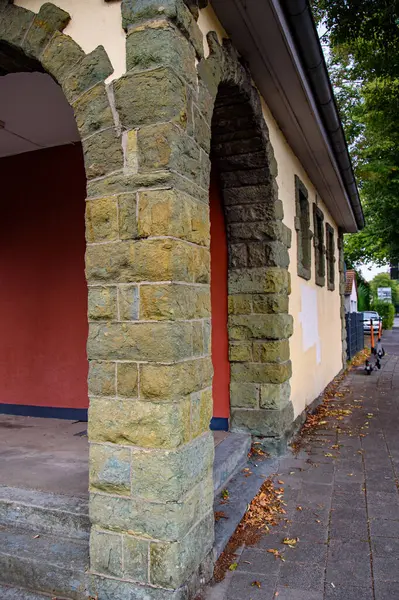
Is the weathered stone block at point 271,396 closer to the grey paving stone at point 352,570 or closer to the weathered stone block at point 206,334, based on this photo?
the grey paving stone at point 352,570

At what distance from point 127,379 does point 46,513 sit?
1.16 metres

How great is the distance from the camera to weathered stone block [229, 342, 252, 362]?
461 centimetres

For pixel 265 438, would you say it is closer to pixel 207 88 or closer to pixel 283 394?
pixel 283 394

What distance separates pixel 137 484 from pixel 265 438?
7.68ft

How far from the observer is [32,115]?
14.6ft

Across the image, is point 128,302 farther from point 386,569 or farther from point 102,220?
point 386,569

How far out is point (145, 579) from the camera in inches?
91.4

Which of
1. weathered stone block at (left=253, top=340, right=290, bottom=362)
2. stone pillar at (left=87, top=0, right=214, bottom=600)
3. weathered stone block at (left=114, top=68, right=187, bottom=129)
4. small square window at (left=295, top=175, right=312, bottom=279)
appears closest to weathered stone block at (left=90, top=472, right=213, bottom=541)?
stone pillar at (left=87, top=0, right=214, bottom=600)

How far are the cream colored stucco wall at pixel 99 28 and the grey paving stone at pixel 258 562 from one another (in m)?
2.67

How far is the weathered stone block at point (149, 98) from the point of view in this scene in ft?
7.73

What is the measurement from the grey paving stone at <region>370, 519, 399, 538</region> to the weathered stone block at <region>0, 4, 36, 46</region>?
139 inches

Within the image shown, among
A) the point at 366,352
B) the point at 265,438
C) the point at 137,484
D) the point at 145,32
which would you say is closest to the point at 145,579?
the point at 137,484

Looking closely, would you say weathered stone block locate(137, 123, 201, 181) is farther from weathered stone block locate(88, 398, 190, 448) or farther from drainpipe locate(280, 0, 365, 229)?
drainpipe locate(280, 0, 365, 229)

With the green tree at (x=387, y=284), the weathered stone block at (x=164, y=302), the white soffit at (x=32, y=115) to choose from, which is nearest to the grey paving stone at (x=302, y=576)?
the weathered stone block at (x=164, y=302)
